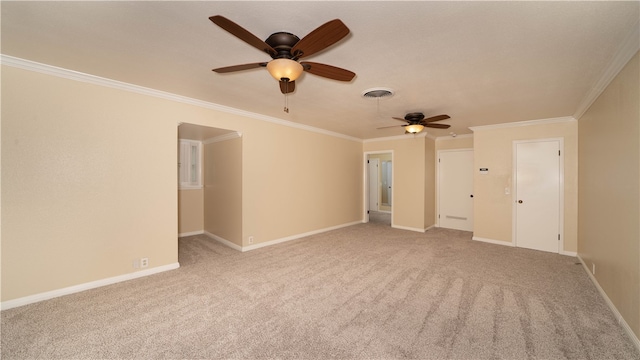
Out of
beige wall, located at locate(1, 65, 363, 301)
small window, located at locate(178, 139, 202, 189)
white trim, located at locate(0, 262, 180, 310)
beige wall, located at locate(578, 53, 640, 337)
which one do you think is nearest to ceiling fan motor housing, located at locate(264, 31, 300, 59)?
beige wall, located at locate(1, 65, 363, 301)

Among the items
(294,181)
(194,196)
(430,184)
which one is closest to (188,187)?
(194,196)

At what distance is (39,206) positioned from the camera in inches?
106

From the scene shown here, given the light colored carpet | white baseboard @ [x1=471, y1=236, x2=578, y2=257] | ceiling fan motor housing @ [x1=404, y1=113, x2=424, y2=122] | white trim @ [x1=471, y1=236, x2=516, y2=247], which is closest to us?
the light colored carpet

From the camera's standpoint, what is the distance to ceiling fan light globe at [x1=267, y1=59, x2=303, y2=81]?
1874mm

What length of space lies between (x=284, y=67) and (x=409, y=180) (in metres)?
5.30

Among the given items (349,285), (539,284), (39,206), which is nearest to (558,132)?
(539,284)

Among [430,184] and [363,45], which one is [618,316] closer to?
[363,45]

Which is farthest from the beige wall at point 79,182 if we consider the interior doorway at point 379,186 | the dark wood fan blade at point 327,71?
the interior doorway at point 379,186

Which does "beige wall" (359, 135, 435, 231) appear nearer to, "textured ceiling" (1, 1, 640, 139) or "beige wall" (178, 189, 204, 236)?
"textured ceiling" (1, 1, 640, 139)

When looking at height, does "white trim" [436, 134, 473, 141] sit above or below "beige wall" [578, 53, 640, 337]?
above

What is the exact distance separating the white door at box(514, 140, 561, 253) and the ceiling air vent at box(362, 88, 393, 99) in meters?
3.43

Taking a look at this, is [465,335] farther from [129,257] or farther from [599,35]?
[129,257]

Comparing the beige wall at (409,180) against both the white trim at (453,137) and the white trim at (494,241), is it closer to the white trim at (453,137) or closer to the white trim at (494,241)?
the white trim at (453,137)

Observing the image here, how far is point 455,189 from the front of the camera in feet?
21.2
